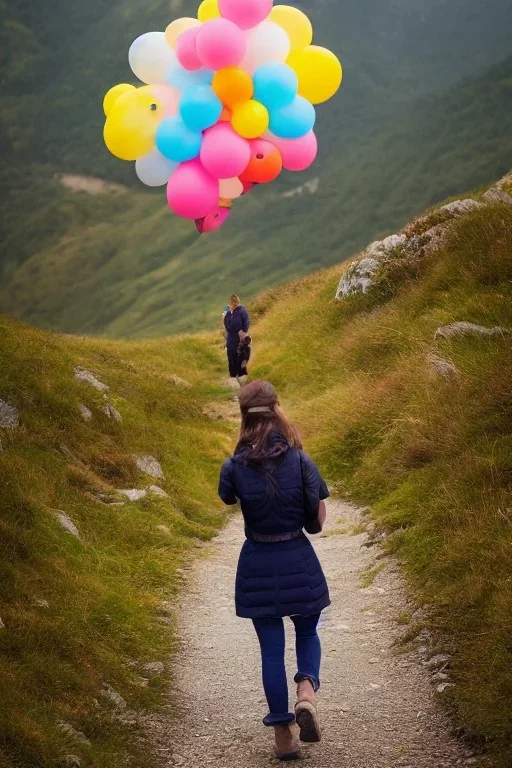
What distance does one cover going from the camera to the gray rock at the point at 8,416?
31.4 ft

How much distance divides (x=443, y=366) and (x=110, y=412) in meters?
4.41

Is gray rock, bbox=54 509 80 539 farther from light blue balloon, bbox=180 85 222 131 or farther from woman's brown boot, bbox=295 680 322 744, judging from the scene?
light blue balloon, bbox=180 85 222 131

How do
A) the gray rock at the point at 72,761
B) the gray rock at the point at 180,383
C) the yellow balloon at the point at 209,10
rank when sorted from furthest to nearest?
the gray rock at the point at 180,383, the yellow balloon at the point at 209,10, the gray rock at the point at 72,761

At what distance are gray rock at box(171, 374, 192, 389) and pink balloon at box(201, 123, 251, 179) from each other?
6375 millimetres

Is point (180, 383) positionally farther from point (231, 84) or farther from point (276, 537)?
point (276, 537)

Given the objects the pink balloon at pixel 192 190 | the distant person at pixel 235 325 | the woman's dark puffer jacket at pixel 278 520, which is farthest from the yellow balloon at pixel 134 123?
the woman's dark puffer jacket at pixel 278 520

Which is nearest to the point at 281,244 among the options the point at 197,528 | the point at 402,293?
the point at 402,293

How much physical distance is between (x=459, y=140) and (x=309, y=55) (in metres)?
101

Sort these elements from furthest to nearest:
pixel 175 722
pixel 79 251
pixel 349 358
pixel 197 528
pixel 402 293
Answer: pixel 79 251, pixel 402 293, pixel 349 358, pixel 197 528, pixel 175 722

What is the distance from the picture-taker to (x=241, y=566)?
5.14m

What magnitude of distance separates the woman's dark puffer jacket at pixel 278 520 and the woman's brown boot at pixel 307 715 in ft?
1.40

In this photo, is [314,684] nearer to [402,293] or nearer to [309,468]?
[309,468]

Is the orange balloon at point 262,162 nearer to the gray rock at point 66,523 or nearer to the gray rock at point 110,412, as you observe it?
the gray rock at point 110,412

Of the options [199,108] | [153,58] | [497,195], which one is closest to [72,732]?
[199,108]
